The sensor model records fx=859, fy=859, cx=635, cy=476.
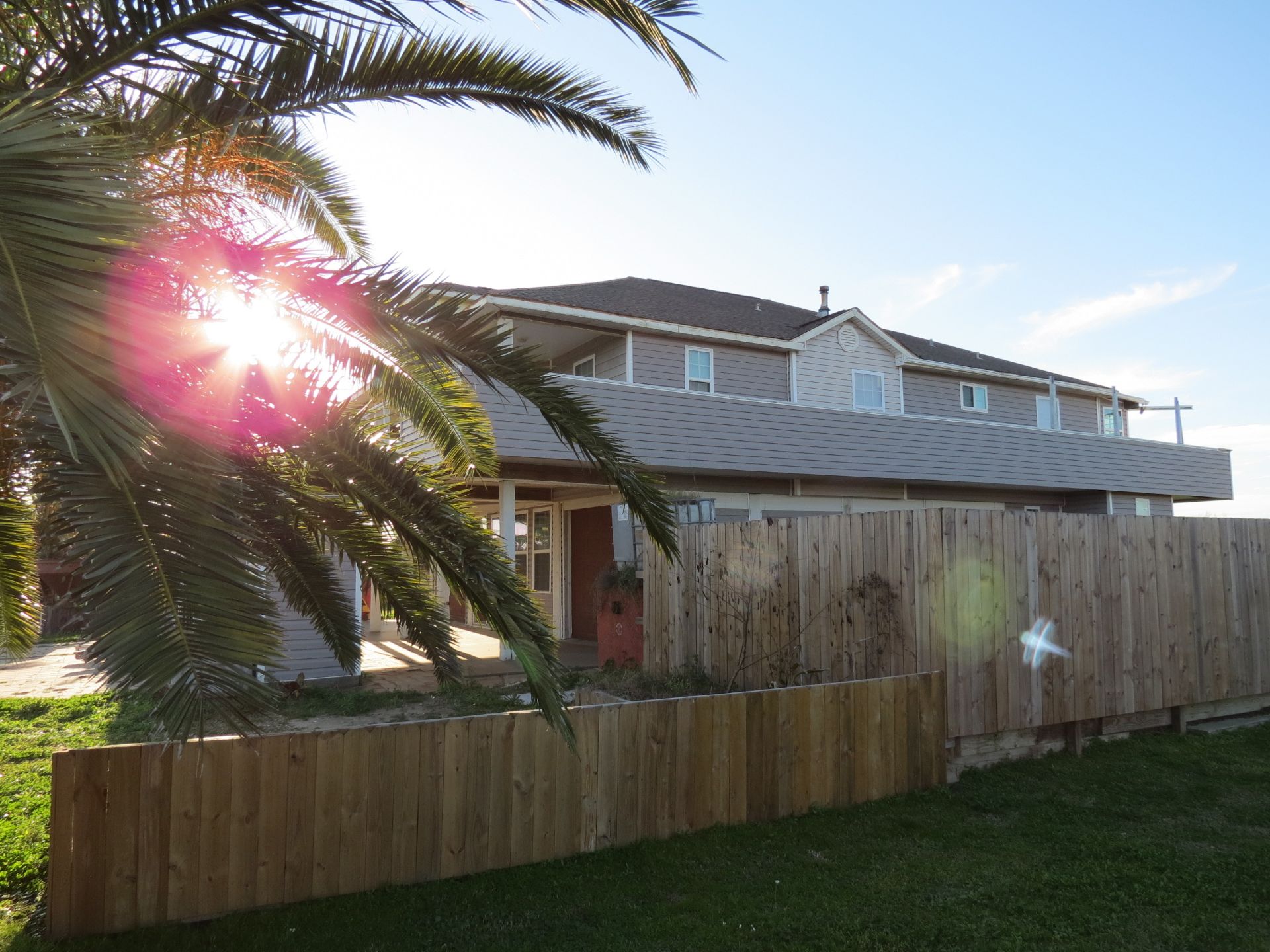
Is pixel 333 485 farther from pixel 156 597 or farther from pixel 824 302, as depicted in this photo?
pixel 824 302

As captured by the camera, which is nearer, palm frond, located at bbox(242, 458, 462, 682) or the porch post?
palm frond, located at bbox(242, 458, 462, 682)

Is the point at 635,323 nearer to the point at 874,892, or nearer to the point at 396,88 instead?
the point at 396,88

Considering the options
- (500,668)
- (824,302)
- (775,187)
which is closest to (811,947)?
(775,187)

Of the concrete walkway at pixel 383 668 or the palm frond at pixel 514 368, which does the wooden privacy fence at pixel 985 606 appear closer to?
the concrete walkway at pixel 383 668

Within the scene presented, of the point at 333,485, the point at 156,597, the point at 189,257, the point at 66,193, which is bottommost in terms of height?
the point at 156,597

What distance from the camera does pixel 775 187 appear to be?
790cm

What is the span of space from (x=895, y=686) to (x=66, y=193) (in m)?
5.62

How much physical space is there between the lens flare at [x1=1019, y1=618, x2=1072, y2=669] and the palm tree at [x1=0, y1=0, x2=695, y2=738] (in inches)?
171

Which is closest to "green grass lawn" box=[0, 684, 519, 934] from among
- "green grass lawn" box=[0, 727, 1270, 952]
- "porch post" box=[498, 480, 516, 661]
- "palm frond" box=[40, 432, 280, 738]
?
"green grass lawn" box=[0, 727, 1270, 952]

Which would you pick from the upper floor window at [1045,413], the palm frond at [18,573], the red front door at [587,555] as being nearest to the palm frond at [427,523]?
the palm frond at [18,573]

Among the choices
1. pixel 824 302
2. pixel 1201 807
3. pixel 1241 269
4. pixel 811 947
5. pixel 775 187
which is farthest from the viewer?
pixel 824 302

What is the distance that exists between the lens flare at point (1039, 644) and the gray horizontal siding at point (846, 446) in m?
5.35

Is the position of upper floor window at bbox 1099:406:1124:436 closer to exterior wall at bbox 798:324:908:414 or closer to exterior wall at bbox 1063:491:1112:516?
exterior wall at bbox 1063:491:1112:516

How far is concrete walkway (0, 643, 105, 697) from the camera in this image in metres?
10.1
